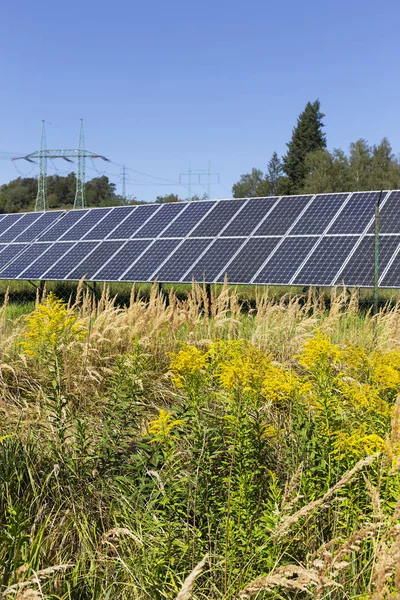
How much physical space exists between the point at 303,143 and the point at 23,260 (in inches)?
2165

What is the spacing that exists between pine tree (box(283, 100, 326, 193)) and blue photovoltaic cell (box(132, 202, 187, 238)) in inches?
1854

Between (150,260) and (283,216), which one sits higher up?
(283,216)

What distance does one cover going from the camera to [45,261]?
55.0 ft

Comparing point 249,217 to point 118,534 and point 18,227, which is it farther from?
point 118,534

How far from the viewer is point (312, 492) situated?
10.4 feet

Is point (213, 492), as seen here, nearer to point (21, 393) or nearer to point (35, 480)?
point (35, 480)

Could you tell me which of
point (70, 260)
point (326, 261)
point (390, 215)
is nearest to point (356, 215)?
point (390, 215)

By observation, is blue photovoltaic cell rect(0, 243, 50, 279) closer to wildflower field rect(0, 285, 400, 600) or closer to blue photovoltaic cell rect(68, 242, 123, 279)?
blue photovoltaic cell rect(68, 242, 123, 279)

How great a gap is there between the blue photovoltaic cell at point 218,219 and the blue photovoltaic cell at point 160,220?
3.98 ft

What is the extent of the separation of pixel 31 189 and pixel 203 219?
92.4m

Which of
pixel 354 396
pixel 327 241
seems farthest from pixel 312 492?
pixel 327 241

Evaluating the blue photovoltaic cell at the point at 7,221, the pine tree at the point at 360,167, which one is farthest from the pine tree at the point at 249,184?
the blue photovoltaic cell at the point at 7,221

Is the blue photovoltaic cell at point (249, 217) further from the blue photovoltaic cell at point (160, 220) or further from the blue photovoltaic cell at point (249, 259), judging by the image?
the blue photovoltaic cell at point (160, 220)

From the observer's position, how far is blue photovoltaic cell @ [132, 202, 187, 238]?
16.4 meters
